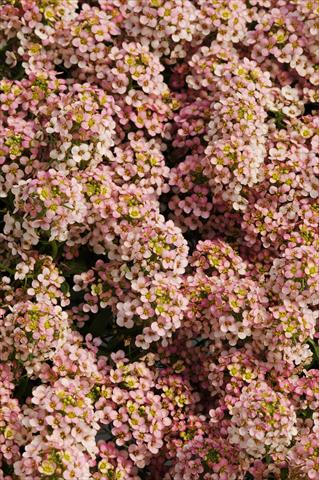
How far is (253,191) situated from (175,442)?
3.00 ft

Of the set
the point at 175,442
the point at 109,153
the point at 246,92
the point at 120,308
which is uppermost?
the point at 246,92

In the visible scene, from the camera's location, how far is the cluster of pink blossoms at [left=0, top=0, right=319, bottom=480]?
340cm

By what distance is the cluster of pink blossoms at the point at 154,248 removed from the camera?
340 centimetres

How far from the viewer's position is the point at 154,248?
3.49 m

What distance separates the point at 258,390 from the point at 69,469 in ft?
2.18

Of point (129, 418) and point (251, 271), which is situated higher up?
point (251, 271)

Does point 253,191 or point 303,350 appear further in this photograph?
point 253,191

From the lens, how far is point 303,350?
Result: 140 inches

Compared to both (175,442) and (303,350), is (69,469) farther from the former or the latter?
(303,350)

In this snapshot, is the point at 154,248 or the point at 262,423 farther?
the point at 154,248

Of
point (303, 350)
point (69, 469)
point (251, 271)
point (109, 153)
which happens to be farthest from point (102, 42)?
point (69, 469)

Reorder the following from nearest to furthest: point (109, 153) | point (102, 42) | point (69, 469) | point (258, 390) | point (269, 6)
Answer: point (69, 469) → point (258, 390) → point (109, 153) → point (102, 42) → point (269, 6)

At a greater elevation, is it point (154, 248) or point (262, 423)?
point (154, 248)

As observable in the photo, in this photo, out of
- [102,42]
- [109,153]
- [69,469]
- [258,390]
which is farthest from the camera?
[102,42]
